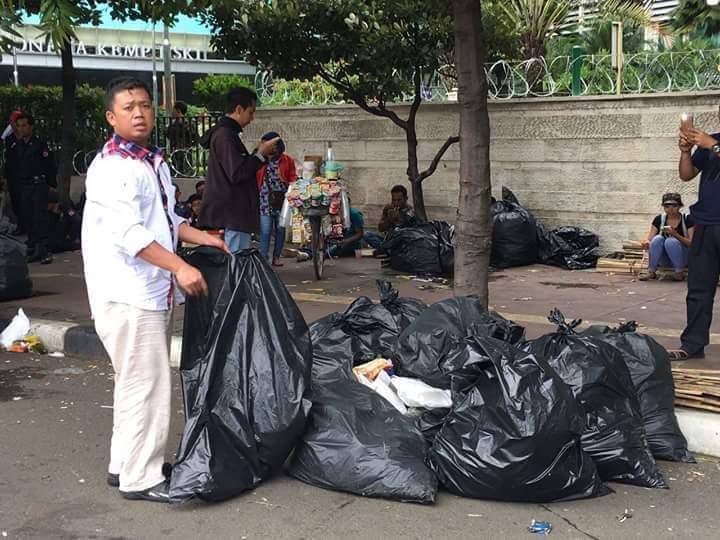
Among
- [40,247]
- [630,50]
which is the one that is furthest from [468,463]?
[630,50]

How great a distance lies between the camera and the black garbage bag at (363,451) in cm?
413

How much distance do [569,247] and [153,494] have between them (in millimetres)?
7224

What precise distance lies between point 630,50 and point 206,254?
34.5ft

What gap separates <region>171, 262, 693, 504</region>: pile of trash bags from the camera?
4070 millimetres

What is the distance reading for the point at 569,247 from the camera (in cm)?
1051

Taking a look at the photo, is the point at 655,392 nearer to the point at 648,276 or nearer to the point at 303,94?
the point at 648,276

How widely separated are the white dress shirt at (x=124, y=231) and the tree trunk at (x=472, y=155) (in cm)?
241

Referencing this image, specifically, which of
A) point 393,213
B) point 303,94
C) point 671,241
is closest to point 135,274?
point 671,241

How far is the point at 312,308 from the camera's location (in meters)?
8.08

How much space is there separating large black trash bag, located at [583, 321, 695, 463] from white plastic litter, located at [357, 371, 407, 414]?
108 cm

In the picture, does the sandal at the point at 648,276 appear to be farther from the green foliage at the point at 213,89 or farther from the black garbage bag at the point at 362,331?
the green foliage at the point at 213,89

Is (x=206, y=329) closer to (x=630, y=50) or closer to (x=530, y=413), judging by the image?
(x=530, y=413)

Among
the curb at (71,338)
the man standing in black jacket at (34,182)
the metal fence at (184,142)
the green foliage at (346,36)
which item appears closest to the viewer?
the curb at (71,338)

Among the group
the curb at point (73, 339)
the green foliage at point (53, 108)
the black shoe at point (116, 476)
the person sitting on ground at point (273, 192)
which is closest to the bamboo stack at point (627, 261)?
the person sitting on ground at point (273, 192)
